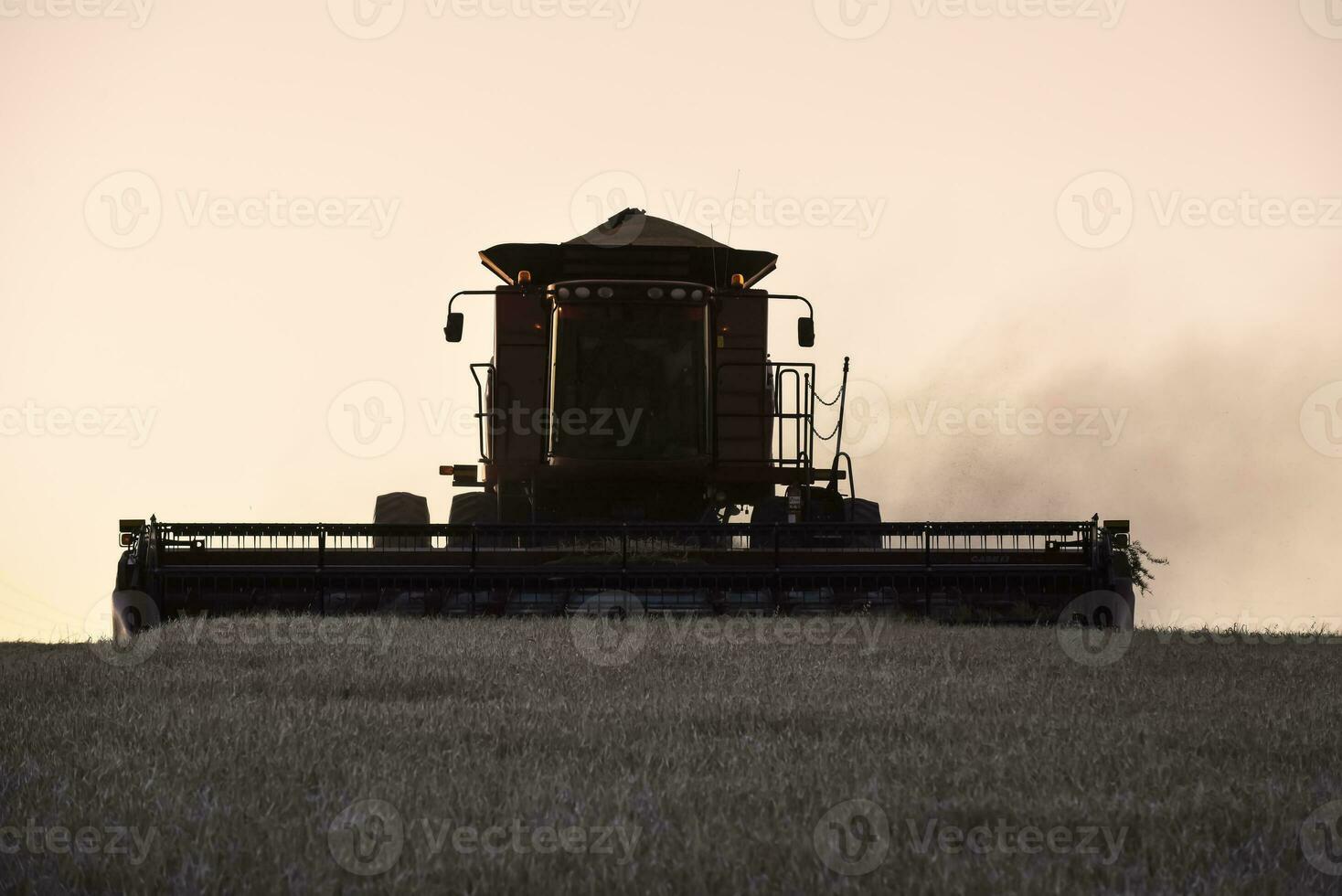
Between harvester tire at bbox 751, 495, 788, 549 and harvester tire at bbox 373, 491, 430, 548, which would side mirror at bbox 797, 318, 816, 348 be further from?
harvester tire at bbox 373, 491, 430, 548

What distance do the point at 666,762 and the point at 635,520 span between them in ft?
27.5

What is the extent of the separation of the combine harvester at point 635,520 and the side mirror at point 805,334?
2 centimetres

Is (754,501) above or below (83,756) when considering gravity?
above

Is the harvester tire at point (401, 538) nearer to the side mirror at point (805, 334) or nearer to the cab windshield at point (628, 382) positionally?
the cab windshield at point (628, 382)

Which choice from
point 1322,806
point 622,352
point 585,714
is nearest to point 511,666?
point 585,714

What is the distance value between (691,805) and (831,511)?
9314 mm

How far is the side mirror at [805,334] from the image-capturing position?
43.2 feet

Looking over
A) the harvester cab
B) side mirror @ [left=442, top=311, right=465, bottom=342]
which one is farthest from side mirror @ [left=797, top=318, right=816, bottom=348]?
side mirror @ [left=442, top=311, right=465, bottom=342]

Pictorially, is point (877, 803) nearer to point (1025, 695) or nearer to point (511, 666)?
point (1025, 695)

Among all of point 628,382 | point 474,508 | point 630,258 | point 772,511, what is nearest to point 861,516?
point 772,511

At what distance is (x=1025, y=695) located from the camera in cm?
714

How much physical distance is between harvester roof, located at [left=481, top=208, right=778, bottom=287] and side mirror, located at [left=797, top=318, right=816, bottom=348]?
110 centimetres

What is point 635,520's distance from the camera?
13.7 metres

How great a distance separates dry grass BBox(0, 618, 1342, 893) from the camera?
392 cm
